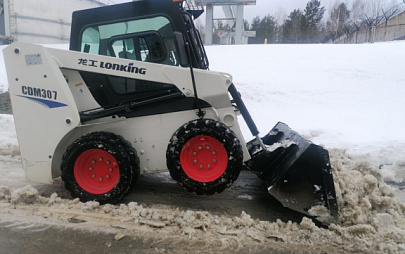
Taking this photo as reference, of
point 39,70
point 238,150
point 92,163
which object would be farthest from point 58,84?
point 238,150

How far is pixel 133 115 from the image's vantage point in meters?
3.49

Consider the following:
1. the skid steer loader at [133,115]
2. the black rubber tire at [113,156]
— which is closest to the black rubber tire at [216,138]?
the skid steer loader at [133,115]

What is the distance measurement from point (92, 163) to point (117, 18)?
1722 millimetres

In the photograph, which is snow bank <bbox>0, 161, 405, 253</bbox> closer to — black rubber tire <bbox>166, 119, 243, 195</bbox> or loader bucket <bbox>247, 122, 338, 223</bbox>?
loader bucket <bbox>247, 122, 338, 223</bbox>

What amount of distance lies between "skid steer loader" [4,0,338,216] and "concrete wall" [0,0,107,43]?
1312 inches

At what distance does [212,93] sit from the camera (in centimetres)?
336

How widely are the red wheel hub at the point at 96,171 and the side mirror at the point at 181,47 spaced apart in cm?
133

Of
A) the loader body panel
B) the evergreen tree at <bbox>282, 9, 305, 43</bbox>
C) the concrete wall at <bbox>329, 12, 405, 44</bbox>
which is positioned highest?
the evergreen tree at <bbox>282, 9, 305, 43</bbox>

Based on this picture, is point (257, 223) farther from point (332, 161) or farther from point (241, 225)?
point (332, 161)

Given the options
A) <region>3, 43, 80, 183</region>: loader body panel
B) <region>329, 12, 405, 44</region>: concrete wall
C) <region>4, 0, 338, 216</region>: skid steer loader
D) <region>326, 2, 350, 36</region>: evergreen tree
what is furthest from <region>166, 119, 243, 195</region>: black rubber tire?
<region>326, 2, 350, 36</region>: evergreen tree

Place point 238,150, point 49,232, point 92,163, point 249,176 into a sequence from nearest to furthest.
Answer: point 49,232 → point 238,150 → point 92,163 → point 249,176

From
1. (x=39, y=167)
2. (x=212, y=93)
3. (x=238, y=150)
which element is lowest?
(x=39, y=167)

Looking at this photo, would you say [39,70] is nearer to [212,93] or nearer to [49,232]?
[49,232]

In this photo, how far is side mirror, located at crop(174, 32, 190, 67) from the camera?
3092 millimetres
